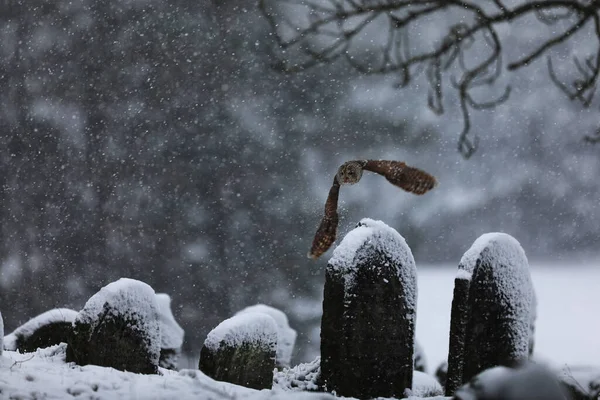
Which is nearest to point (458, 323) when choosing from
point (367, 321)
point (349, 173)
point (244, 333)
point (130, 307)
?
point (367, 321)

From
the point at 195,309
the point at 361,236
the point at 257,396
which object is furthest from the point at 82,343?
the point at 195,309

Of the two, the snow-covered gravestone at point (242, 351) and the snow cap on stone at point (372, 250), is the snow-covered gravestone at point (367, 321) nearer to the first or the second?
the snow cap on stone at point (372, 250)

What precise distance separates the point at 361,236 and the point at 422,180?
102 cm

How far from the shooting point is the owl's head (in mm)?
5312

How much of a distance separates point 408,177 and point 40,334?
20.0 ft

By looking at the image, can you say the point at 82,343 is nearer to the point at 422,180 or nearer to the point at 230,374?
the point at 230,374

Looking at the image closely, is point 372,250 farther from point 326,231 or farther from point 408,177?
point 408,177

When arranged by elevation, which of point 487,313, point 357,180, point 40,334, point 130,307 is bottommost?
point 40,334

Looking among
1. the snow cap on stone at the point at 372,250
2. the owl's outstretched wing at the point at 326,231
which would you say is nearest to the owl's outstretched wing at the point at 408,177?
the owl's outstretched wing at the point at 326,231

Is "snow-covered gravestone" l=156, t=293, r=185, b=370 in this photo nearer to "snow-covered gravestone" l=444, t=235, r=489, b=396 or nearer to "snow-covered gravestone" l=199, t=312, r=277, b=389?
"snow-covered gravestone" l=199, t=312, r=277, b=389

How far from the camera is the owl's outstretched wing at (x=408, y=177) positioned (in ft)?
16.9

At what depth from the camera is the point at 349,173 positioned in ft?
17.4

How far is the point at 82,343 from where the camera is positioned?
5.77 metres

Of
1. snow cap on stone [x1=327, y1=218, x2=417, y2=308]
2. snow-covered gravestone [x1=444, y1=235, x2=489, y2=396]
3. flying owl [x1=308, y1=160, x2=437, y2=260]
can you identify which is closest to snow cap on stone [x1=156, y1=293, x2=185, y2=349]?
snow cap on stone [x1=327, y1=218, x2=417, y2=308]
